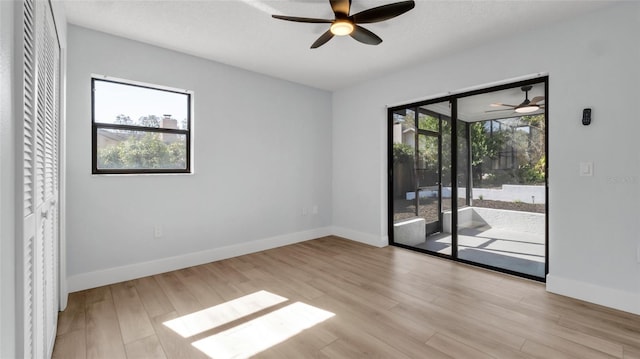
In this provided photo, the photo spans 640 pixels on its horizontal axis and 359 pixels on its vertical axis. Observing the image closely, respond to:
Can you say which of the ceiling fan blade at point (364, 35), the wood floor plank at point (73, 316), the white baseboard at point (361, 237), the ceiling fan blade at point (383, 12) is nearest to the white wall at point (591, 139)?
the ceiling fan blade at point (364, 35)

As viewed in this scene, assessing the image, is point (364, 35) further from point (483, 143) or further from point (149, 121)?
point (149, 121)

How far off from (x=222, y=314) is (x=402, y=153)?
126 inches

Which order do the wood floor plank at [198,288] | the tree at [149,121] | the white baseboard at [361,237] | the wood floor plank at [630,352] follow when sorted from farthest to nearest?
the white baseboard at [361,237] → the tree at [149,121] → the wood floor plank at [198,288] → the wood floor plank at [630,352]

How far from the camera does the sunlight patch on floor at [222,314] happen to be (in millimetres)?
2207

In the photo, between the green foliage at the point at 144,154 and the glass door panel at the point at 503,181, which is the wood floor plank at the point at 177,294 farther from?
the glass door panel at the point at 503,181

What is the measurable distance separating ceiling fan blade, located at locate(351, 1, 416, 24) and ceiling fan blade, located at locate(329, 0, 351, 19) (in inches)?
4.3

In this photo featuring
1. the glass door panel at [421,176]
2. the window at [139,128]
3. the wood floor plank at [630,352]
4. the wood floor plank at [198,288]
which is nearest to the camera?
the wood floor plank at [630,352]

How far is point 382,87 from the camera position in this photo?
4359mm

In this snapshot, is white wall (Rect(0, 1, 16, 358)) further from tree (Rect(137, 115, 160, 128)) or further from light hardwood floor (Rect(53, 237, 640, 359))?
tree (Rect(137, 115, 160, 128))

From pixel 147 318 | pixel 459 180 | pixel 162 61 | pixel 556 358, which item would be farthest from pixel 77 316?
pixel 459 180

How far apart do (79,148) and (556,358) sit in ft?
13.9

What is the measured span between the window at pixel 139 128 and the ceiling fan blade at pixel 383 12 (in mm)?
2325

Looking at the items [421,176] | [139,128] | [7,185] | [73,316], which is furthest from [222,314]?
[421,176]

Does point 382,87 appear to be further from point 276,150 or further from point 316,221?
point 316,221
